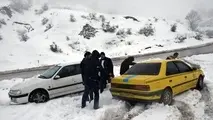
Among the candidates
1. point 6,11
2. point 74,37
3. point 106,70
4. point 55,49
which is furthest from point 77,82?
point 6,11

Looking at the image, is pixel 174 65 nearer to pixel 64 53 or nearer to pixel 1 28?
pixel 64 53

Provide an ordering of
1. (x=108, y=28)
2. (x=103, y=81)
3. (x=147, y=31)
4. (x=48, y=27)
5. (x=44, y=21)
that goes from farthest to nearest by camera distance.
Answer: (x=44, y=21) → (x=48, y=27) → (x=147, y=31) → (x=108, y=28) → (x=103, y=81)

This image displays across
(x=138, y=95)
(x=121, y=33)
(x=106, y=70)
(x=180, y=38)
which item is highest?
(x=121, y=33)

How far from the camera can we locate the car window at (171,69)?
9.23 metres

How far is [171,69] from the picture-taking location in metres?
9.44

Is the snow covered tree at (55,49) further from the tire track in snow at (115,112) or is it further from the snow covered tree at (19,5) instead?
the snow covered tree at (19,5)

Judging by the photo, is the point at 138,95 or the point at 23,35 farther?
the point at 23,35

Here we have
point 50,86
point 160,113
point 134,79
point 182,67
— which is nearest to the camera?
point 160,113

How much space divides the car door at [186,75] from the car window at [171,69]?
27 cm

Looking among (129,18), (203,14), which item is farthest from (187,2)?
(129,18)

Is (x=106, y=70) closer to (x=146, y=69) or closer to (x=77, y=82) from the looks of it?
(x=77, y=82)

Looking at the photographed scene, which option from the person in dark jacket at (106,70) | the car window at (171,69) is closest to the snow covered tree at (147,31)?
the person in dark jacket at (106,70)

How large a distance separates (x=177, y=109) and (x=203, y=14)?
315ft

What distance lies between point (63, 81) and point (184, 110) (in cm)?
479
